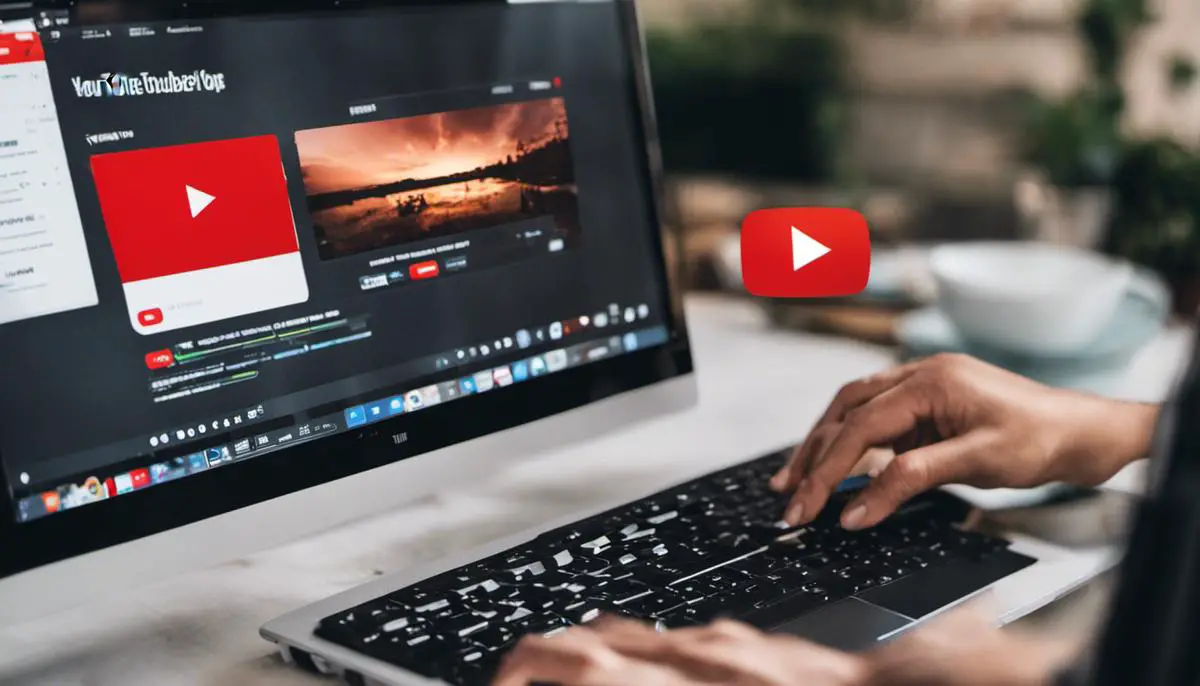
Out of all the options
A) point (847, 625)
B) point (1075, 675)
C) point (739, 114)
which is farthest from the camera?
point (739, 114)

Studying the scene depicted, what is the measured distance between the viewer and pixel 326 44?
0.79m

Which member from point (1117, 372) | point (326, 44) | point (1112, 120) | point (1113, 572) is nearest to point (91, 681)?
point (326, 44)

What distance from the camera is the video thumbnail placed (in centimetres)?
79

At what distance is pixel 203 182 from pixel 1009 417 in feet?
2.04

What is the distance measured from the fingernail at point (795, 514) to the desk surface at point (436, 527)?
17cm

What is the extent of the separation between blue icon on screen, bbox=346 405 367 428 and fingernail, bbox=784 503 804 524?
32 cm

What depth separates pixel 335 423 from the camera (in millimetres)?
784

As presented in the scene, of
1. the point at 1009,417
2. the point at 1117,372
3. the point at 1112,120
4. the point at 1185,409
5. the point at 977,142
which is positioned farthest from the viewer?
the point at 977,142

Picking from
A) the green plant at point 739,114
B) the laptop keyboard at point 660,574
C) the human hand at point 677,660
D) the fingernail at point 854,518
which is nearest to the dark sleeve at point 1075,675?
the human hand at point 677,660

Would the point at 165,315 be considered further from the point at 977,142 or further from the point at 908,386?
the point at 977,142

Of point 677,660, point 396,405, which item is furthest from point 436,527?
point 677,660

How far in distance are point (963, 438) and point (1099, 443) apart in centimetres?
12

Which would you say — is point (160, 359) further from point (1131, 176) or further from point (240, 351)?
point (1131, 176)

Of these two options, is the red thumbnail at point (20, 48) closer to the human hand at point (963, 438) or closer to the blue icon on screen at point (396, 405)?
the blue icon on screen at point (396, 405)
